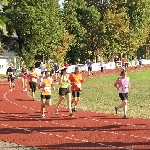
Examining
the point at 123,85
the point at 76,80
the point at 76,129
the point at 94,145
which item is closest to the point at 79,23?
the point at 76,80

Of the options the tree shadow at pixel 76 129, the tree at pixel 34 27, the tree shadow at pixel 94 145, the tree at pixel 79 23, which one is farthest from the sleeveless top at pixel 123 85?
the tree at pixel 79 23

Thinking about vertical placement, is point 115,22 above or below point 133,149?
above

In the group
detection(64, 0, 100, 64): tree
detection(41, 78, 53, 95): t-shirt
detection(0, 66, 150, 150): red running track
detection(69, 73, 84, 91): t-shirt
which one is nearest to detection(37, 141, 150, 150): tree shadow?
detection(0, 66, 150, 150): red running track

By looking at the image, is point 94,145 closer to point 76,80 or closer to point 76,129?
point 76,129

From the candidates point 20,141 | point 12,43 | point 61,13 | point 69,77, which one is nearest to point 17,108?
point 69,77

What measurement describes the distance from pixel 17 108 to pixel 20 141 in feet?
23.8

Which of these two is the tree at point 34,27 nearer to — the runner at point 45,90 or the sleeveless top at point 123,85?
the runner at point 45,90

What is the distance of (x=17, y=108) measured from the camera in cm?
1839

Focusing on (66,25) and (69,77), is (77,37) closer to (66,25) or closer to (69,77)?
(66,25)

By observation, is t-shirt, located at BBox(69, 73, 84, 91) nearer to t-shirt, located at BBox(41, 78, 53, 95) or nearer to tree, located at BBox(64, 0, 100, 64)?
t-shirt, located at BBox(41, 78, 53, 95)

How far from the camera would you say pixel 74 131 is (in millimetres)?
12273

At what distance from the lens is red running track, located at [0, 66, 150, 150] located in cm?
1040

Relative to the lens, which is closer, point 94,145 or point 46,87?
point 94,145

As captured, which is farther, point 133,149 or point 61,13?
point 61,13
